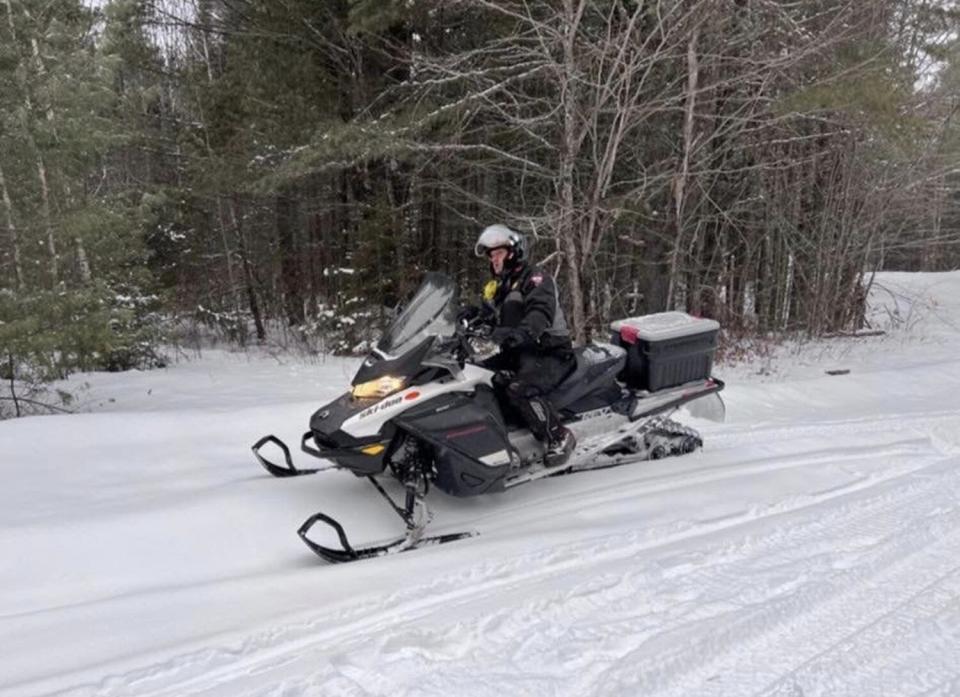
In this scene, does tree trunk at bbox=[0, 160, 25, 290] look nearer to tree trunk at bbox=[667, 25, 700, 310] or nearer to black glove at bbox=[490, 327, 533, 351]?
black glove at bbox=[490, 327, 533, 351]

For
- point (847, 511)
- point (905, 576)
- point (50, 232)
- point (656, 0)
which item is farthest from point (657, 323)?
point (50, 232)

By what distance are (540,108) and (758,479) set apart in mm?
6667

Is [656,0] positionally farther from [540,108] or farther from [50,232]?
[50,232]

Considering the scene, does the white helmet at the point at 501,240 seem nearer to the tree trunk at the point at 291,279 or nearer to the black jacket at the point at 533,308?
the black jacket at the point at 533,308

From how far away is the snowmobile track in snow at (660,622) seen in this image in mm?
2363

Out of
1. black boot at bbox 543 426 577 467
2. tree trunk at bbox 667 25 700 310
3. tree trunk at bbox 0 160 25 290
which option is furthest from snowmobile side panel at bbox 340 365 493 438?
tree trunk at bbox 667 25 700 310

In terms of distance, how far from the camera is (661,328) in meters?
4.84

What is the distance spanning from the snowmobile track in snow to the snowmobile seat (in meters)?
1.13

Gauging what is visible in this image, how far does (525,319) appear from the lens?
4.07 metres

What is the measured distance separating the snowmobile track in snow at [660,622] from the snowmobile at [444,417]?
2.12 feet

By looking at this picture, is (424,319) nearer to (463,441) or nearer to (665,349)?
(463,441)

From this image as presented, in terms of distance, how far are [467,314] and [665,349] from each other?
1508mm

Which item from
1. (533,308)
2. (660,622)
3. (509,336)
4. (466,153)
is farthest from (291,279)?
(660,622)

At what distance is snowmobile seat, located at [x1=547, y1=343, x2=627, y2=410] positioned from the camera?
449 cm
